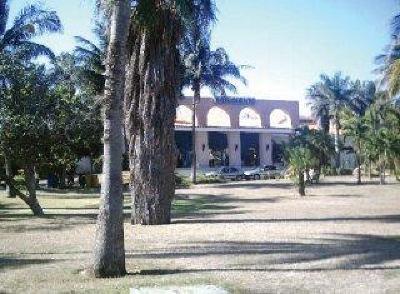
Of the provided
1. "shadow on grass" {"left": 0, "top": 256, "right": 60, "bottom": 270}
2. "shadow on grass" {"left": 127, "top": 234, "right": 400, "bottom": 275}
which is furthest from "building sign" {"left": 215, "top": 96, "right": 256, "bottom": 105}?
"shadow on grass" {"left": 0, "top": 256, "right": 60, "bottom": 270}

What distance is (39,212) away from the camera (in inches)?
731

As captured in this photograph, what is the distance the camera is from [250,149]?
58250 millimetres

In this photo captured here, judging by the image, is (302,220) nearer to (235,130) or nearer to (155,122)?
(155,122)

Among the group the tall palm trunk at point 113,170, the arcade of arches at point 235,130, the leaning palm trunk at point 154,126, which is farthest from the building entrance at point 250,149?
the tall palm trunk at point 113,170

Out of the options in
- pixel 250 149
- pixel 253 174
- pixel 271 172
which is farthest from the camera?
pixel 250 149

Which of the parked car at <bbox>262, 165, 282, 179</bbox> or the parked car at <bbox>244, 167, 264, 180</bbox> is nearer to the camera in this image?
the parked car at <bbox>244, 167, 264, 180</bbox>

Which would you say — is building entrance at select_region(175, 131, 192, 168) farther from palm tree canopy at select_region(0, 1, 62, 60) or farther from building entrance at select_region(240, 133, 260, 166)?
palm tree canopy at select_region(0, 1, 62, 60)

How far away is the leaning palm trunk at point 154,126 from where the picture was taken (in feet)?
50.3

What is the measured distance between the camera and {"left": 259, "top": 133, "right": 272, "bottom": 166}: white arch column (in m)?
57.4

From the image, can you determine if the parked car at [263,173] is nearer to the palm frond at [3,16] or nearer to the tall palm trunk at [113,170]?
the palm frond at [3,16]

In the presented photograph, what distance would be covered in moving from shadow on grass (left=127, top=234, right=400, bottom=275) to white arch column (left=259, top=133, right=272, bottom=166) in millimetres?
45208

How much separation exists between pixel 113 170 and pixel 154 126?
7.28 metres

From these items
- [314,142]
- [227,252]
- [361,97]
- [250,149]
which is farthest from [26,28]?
[361,97]

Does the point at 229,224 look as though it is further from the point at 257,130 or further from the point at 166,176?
the point at 257,130
